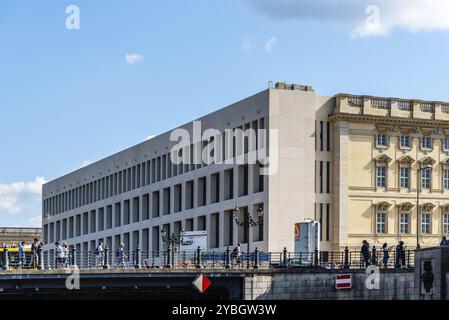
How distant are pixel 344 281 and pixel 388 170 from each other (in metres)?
35.0

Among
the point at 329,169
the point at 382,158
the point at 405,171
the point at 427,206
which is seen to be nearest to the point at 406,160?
the point at 405,171

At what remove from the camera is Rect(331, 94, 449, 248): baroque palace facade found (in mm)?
101250

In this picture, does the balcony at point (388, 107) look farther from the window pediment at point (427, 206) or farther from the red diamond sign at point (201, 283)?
the red diamond sign at point (201, 283)

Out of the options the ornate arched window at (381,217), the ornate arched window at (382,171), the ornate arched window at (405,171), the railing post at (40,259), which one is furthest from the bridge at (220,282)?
the ornate arched window at (405,171)

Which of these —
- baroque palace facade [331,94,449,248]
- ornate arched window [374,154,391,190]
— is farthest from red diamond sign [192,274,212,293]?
ornate arched window [374,154,391,190]

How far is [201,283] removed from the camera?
6406 cm

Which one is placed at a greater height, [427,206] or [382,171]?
[382,171]

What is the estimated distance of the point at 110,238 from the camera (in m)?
135

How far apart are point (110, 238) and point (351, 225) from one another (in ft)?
132

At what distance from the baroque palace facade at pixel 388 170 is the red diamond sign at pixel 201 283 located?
36.9 m

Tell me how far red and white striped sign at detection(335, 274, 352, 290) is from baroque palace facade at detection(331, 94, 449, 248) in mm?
31594

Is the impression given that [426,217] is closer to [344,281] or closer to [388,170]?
[388,170]
